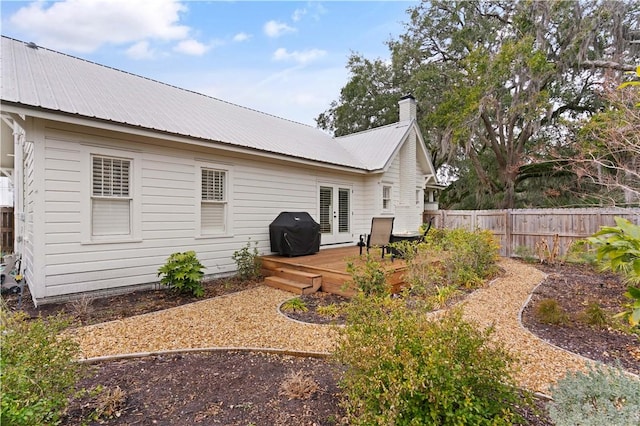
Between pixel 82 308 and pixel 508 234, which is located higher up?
pixel 508 234

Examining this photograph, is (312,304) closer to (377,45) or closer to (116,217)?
(116,217)

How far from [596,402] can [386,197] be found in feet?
31.0

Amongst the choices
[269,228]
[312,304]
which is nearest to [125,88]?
[269,228]

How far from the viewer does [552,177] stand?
1499 centimetres

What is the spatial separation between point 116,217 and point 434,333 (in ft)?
18.5

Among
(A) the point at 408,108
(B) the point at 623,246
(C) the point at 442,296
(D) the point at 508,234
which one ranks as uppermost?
(A) the point at 408,108

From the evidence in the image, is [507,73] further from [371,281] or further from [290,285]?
[290,285]

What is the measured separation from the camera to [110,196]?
5.39m

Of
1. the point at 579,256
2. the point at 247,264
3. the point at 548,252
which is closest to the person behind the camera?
the point at 247,264

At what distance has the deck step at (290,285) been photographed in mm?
5816

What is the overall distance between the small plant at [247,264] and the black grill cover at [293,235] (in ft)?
2.33

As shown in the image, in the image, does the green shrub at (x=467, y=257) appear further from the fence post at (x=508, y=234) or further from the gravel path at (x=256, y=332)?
the fence post at (x=508, y=234)

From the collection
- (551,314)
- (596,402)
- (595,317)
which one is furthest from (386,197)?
(596,402)

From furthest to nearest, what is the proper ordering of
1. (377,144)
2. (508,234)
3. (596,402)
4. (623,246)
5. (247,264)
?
1. (377,144)
2. (508,234)
3. (247,264)
4. (596,402)
5. (623,246)
